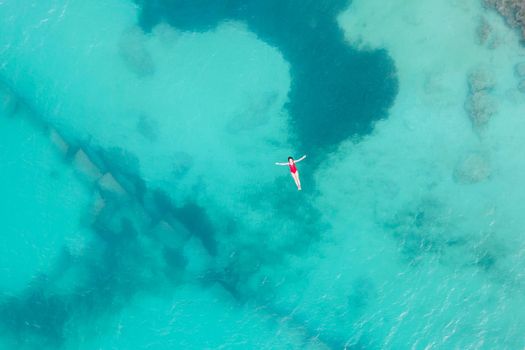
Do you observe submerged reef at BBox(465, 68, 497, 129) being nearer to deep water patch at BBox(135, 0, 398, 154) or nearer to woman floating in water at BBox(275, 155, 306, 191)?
deep water patch at BBox(135, 0, 398, 154)

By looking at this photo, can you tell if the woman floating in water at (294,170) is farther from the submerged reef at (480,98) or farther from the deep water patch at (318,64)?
the submerged reef at (480,98)

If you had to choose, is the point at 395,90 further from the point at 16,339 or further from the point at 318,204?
the point at 16,339

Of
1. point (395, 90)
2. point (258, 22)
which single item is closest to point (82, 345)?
point (258, 22)

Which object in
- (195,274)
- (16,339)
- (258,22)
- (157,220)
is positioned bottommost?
(16,339)

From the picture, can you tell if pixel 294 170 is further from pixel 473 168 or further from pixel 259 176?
pixel 473 168

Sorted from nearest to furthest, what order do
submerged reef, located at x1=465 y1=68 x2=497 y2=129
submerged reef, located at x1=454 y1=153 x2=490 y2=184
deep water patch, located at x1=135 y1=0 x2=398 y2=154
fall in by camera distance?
submerged reef, located at x1=465 y1=68 x2=497 y2=129 < deep water patch, located at x1=135 y1=0 x2=398 y2=154 < submerged reef, located at x1=454 y1=153 x2=490 y2=184

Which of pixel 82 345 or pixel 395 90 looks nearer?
pixel 395 90

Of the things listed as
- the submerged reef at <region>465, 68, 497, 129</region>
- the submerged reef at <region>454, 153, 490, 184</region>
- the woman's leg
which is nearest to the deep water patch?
the woman's leg
